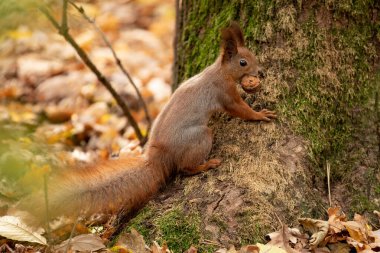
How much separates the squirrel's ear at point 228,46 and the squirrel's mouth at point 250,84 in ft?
0.66

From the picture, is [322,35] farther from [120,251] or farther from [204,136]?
[120,251]

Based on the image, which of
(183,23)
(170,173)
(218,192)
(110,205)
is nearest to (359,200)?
(218,192)

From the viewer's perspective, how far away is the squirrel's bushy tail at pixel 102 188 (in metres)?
3.17

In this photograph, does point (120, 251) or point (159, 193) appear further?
point (159, 193)

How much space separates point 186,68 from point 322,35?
1246 mm

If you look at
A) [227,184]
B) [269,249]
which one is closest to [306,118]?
[227,184]

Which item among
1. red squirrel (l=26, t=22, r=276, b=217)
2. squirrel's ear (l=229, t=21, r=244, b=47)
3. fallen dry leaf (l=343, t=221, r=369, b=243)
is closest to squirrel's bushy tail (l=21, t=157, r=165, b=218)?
red squirrel (l=26, t=22, r=276, b=217)

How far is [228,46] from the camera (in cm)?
409

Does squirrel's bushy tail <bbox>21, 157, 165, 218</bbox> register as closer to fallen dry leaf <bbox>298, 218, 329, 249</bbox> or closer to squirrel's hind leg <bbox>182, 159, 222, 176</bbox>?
squirrel's hind leg <bbox>182, 159, 222, 176</bbox>

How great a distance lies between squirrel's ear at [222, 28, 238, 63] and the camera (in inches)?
156

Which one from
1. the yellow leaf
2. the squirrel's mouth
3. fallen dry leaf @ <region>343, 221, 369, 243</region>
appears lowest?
fallen dry leaf @ <region>343, 221, 369, 243</region>

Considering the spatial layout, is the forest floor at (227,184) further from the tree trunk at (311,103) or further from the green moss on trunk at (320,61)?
the green moss on trunk at (320,61)

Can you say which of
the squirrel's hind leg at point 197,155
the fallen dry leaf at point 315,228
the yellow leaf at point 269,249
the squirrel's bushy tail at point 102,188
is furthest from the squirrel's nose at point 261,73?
the yellow leaf at point 269,249

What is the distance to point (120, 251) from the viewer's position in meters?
3.02
